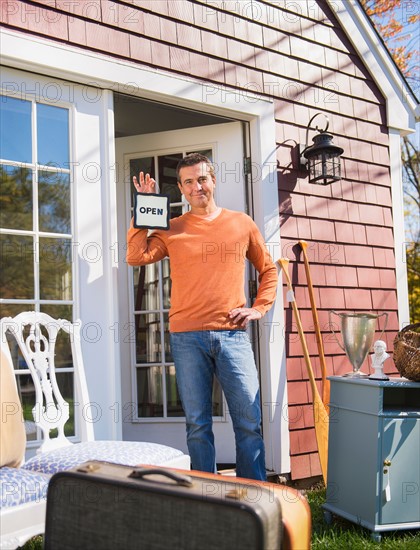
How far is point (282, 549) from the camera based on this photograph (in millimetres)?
1654

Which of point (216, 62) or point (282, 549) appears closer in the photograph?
point (282, 549)

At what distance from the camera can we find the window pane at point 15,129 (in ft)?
9.68

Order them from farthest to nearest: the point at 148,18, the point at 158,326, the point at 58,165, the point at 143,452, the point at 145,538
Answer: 1. the point at 158,326
2. the point at 148,18
3. the point at 58,165
4. the point at 143,452
5. the point at 145,538

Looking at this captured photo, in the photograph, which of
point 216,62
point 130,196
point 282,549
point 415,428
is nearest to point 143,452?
point 282,549

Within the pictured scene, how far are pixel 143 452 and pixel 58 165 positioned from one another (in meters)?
1.55

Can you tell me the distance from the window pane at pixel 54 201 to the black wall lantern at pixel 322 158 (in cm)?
152

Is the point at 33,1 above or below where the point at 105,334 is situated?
above

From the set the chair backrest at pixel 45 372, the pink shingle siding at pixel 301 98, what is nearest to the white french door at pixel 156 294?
the pink shingle siding at pixel 301 98

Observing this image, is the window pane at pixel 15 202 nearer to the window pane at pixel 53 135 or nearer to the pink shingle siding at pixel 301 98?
the window pane at pixel 53 135

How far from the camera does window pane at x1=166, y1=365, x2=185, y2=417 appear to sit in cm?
387

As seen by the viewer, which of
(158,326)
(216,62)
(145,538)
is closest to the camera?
(145,538)

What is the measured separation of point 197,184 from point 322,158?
126cm

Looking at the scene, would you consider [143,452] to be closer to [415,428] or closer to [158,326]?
[415,428]

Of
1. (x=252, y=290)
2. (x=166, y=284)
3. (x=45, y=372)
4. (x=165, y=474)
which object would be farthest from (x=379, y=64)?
(x=165, y=474)
